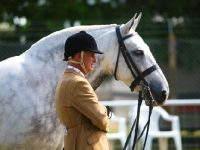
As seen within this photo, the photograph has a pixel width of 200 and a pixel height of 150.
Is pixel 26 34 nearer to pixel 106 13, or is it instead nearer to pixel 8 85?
pixel 106 13

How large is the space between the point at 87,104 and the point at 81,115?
4.7 inches

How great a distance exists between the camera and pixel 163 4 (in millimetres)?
13000

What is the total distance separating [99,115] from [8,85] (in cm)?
114

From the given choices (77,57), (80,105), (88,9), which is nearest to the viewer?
(80,105)

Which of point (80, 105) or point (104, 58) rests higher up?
point (104, 58)

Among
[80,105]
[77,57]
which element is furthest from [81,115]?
[77,57]

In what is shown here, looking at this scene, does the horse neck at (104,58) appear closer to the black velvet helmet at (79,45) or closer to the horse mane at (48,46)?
the horse mane at (48,46)

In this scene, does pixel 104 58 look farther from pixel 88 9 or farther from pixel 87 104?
pixel 88 9

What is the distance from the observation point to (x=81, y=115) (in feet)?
14.0

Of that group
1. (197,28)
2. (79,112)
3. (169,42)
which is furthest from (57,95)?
(197,28)

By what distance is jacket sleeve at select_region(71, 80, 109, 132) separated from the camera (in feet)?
13.7

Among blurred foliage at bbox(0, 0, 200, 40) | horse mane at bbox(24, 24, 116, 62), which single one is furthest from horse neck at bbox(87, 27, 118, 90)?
blurred foliage at bbox(0, 0, 200, 40)

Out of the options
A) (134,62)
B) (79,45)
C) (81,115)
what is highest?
(79,45)

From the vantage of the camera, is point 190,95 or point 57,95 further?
point 190,95
